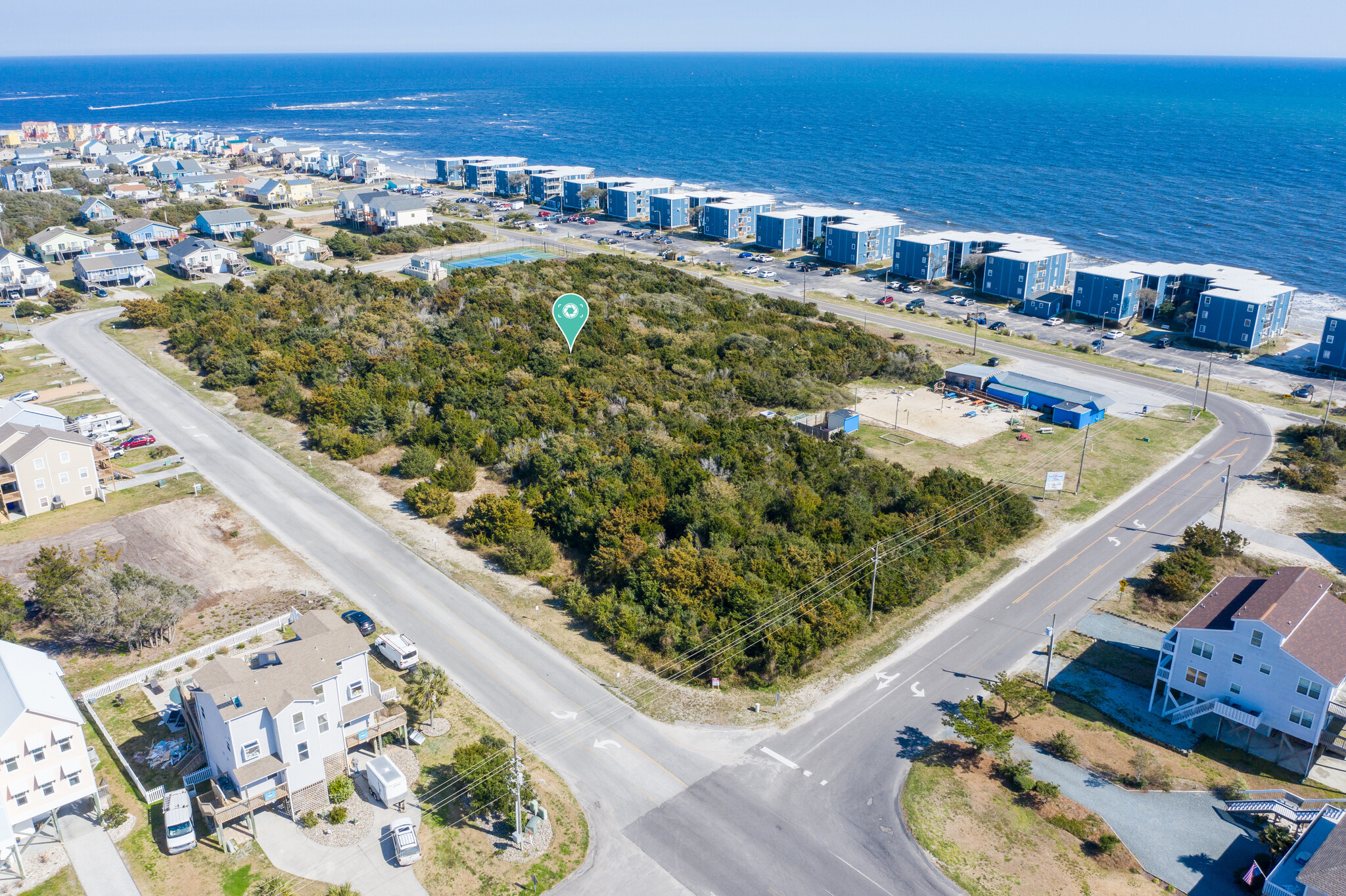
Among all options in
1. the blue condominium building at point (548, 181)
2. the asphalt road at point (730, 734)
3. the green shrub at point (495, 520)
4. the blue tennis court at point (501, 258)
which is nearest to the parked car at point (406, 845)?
the asphalt road at point (730, 734)

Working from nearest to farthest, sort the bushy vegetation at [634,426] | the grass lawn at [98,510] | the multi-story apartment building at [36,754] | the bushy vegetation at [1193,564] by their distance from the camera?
the multi-story apartment building at [36,754] < the bushy vegetation at [634,426] < the bushy vegetation at [1193,564] < the grass lawn at [98,510]

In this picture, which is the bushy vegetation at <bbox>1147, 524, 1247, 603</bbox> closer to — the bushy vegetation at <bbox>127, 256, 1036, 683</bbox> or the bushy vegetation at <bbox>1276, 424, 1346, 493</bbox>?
the bushy vegetation at <bbox>127, 256, 1036, 683</bbox>

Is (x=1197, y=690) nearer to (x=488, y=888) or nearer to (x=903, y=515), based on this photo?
(x=903, y=515)

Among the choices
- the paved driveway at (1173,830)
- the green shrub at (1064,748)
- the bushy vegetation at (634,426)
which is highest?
the bushy vegetation at (634,426)

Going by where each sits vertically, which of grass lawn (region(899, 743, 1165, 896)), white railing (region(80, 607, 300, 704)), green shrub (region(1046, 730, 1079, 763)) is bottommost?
grass lawn (region(899, 743, 1165, 896))

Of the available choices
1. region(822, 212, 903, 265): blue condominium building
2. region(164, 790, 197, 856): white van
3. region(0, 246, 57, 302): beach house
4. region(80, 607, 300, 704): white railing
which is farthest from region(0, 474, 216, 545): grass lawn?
region(822, 212, 903, 265): blue condominium building

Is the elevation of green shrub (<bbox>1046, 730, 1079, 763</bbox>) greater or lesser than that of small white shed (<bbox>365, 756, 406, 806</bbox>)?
lesser

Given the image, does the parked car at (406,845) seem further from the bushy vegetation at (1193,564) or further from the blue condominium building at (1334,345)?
the blue condominium building at (1334,345)
